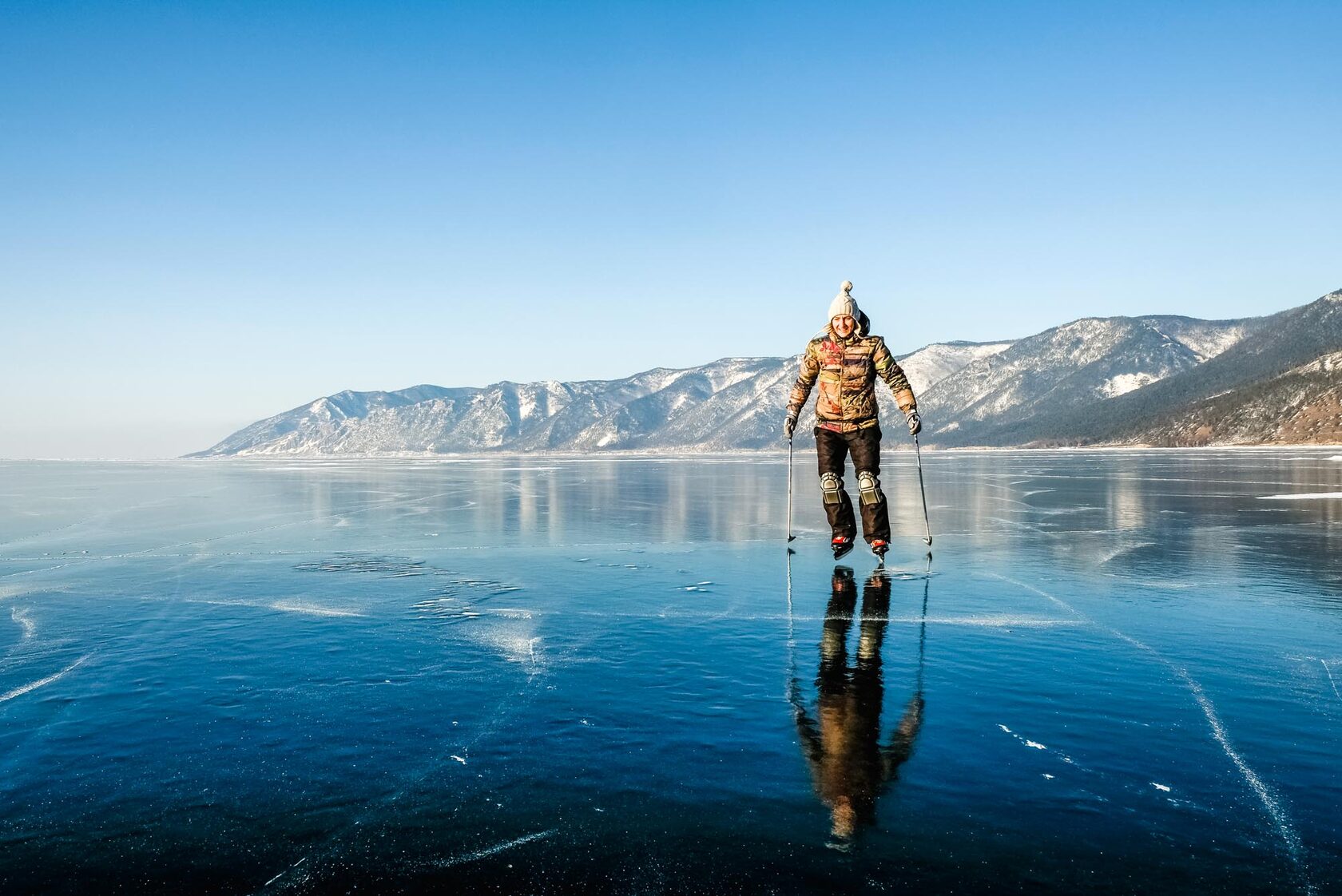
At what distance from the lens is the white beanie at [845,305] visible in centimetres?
1369

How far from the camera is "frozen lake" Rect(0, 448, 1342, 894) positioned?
13.6 feet

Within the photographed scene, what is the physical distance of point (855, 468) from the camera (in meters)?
13.8

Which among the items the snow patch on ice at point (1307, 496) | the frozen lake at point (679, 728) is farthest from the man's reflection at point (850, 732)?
the snow patch on ice at point (1307, 496)

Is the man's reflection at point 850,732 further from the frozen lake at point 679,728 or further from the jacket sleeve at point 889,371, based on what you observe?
the jacket sleeve at point 889,371

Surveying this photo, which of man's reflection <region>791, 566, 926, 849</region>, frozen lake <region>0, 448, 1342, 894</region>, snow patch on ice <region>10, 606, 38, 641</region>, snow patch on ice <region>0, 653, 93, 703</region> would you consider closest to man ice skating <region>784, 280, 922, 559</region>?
frozen lake <region>0, 448, 1342, 894</region>

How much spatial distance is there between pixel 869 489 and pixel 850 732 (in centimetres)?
796

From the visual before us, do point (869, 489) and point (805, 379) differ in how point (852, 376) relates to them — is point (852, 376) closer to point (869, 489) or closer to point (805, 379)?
point (805, 379)

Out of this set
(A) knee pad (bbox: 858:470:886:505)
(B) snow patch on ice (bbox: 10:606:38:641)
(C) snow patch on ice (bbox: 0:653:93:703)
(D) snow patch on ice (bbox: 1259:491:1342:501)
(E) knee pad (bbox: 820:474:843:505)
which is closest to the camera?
(C) snow patch on ice (bbox: 0:653:93:703)

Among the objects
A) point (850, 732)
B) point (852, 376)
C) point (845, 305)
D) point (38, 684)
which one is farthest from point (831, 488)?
point (38, 684)

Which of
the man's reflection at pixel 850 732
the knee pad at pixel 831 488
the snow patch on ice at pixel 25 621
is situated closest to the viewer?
the man's reflection at pixel 850 732

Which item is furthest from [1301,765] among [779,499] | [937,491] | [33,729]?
[937,491]

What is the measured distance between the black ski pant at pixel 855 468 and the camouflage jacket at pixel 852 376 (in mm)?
165

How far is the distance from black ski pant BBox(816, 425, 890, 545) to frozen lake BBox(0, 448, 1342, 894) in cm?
80

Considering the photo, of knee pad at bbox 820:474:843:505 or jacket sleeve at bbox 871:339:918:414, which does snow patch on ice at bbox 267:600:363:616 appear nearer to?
knee pad at bbox 820:474:843:505
